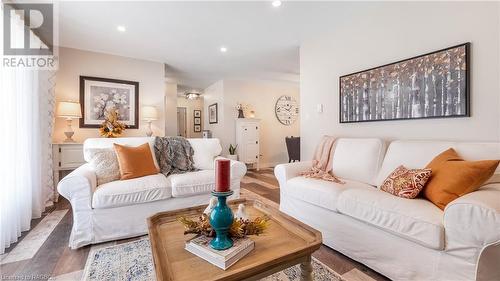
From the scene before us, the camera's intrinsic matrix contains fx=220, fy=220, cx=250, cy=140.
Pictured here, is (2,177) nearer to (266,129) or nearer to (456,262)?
(456,262)

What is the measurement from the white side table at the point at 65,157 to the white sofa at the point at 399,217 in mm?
2955

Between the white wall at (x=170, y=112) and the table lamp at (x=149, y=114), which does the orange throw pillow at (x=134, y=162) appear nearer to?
the table lamp at (x=149, y=114)

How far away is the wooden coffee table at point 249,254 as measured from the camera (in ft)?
2.86

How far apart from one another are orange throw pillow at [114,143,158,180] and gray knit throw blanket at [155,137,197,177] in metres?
0.16

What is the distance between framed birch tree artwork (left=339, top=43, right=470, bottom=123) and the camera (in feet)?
6.01

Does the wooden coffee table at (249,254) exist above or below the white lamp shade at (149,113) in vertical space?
below

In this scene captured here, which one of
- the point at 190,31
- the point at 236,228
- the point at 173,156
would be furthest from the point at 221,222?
the point at 190,31

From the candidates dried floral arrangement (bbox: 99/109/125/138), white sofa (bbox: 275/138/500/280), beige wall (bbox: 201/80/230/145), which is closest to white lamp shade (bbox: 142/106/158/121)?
dried floral arrangement (bbox: 99/109/125/138)

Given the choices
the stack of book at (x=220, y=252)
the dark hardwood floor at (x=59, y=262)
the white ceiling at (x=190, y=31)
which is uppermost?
the white ceiling at (x=190, y=31)

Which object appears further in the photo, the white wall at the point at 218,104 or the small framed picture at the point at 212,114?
the small framed picture at the point at 212,114

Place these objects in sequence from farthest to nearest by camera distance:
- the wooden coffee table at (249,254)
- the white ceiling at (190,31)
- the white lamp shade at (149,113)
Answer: the white lamp shade at (149,113) < the white ceiling at (190,31) < the wooden coffee table at (249,254)

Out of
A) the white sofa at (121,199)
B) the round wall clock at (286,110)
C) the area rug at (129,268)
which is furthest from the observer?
the round wall clock at (286,110)

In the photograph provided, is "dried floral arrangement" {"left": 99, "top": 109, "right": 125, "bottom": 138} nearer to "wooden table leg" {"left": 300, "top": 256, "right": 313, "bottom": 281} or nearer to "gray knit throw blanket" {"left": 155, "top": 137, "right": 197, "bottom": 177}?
"gray knit throw blanket" {"left": 155, "top": 137, "right": 197, "bottom": 177}

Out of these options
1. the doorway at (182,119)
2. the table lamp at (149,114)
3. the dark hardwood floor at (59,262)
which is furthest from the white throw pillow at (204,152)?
the doorway at (182,119)
